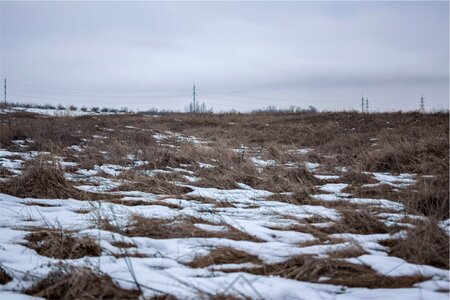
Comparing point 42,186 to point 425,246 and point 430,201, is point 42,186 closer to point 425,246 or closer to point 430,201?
point 425,246

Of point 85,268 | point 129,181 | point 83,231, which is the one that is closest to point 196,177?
point 129,181

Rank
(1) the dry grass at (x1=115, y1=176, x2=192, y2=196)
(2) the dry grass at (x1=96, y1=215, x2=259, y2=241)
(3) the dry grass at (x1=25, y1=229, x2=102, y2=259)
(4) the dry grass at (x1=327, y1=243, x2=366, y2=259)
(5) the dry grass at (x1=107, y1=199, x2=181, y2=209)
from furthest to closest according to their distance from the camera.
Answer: (1) the dry grass at (x1=115, y1=176, x2=192, y2=196) < (5) the dry grass at (x1=107, y1=199, x2=181, y2=209) < (2) the dry grass at (x1=96, y1=215, x2=259, y2=241) < (3) the dry grass at (x1=25, y1=229, x2=102, y2=259) < (4) the dry grass at (x1=327, y1=243, x2=366, y2=259)

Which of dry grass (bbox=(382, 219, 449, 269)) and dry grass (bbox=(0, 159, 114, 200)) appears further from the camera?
dry grass (bbox=(0, 159, 114, 200))

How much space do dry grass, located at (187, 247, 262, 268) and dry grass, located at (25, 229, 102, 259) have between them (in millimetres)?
782

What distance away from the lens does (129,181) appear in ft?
16.8

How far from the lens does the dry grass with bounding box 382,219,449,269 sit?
7.63 ft

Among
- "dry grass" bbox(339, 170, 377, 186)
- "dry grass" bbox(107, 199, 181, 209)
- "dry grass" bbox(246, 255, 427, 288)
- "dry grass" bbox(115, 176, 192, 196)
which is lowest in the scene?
"dry grass" bbox(246, 255, 427, 288)

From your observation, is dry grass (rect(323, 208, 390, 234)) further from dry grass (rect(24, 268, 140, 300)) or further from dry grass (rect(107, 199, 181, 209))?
dry grass (rect(107, 199, 181, 209))

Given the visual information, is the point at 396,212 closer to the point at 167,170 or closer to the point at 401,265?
the point at 401,265

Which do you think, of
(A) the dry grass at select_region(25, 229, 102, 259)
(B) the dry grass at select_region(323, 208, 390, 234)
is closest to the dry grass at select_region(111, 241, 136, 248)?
(A) the dry grass at select_region(25, 229, 102, 259)

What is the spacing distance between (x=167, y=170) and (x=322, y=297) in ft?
14.6

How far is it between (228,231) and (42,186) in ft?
9.54

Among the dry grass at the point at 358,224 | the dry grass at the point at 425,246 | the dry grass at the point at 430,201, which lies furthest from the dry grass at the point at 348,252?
the dry grass at the point at 430,201

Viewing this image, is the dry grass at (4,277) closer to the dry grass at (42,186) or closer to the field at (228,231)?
the field at (228,231)
